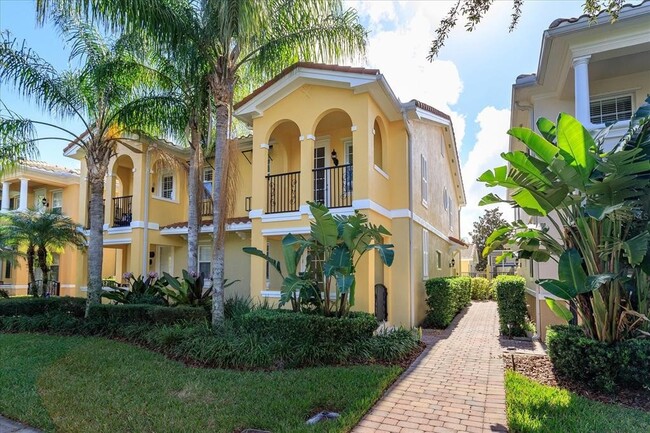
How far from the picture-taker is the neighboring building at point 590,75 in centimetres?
924

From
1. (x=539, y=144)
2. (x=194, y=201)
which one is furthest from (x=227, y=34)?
(x=539, y=144)

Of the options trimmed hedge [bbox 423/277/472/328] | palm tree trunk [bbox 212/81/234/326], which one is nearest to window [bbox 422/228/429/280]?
trimmed hedge [bbox 423/277/472/328]

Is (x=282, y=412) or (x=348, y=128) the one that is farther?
(x=348, y=128)

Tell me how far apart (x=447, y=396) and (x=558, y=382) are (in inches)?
84.0

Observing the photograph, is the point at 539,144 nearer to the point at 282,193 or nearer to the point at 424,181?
the point at 282,193

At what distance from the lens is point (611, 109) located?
11133 millimetres

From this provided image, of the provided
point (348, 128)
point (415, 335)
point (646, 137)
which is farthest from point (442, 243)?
point (646, 137)

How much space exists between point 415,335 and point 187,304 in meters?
6.55

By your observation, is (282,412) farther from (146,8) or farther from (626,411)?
(146,8)

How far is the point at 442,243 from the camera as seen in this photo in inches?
789

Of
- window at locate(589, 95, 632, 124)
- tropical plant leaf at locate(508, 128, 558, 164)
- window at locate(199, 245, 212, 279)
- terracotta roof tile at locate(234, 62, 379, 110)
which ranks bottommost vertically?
window at locate(199, 245, 212, 279)

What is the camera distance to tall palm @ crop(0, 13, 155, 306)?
1278cm

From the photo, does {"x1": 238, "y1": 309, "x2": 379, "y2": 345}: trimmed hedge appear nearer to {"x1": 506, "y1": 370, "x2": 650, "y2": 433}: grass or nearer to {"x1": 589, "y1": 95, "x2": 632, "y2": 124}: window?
{"x1": 506, "y1": 370, "x2": 650, "y2": 433}: grass

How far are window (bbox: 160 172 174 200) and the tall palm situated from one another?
5.27 metres
